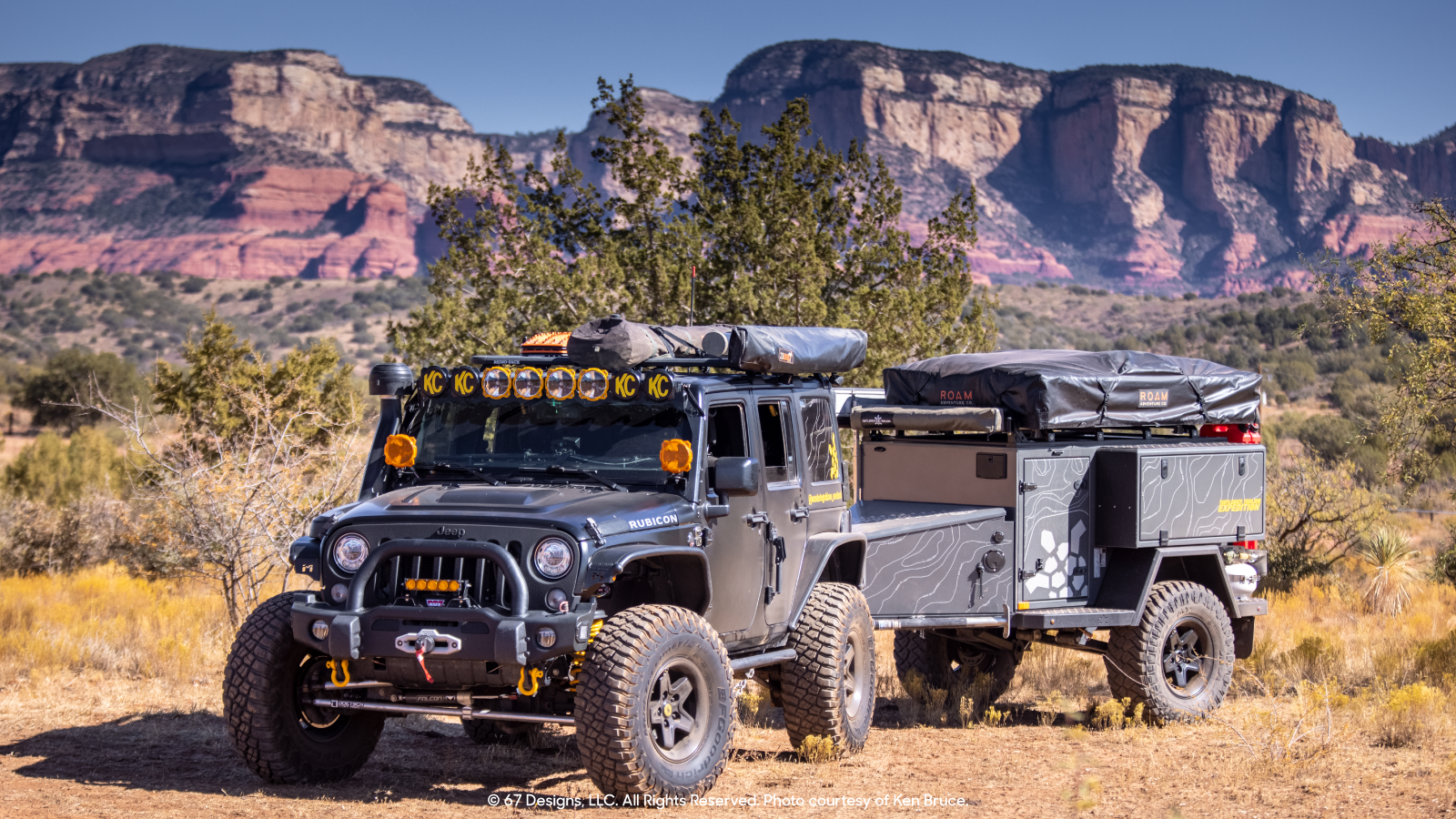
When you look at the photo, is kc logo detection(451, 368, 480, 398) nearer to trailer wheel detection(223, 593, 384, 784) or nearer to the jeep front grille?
the jeep front grille

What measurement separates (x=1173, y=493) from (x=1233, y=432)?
4.84 feet

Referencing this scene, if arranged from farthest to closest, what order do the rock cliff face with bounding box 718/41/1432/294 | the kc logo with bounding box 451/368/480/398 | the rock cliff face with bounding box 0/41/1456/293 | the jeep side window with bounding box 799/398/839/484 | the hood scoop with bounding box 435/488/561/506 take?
the rock cliff face with bounding box 718/41/1432/294 → the rock cliff face with bounding box 0/41/1456/293 → the jeep side window with bounding box 799/398/839/484 → the kc logo with bounding box 451/368/480/398 → the hood scoop with bounding box 435/488/561/506

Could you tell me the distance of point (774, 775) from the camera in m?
7.43

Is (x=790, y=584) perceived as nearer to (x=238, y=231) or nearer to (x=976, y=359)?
(x=976, y=359)

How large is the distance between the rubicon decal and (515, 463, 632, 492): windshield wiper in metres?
0.33

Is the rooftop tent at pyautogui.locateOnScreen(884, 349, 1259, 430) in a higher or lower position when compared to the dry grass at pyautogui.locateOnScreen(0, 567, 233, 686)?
higher

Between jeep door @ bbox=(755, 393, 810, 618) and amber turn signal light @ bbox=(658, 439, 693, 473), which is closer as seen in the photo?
amber turn signal light @ bbox=(658, 439, 693, 473)

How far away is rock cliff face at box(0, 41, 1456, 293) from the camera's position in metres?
124

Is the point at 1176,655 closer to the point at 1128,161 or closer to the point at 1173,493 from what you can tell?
the point at 1173,493

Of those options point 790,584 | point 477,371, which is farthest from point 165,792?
point 790,584

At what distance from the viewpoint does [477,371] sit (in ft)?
23.7

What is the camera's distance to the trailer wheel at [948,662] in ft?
35.5

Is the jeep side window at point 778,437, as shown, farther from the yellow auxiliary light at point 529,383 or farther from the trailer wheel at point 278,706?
the trailer wheel at point 278,706

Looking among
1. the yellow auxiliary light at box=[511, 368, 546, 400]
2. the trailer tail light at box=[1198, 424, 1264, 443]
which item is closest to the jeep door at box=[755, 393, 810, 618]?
the yellow auxiliary light at box=[511, 368, 546, 400]
